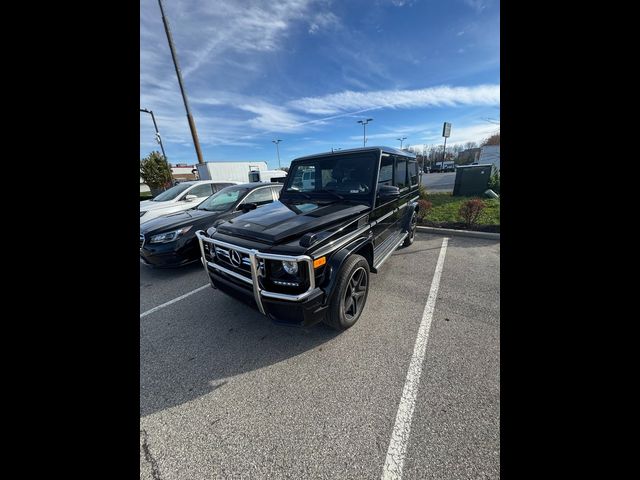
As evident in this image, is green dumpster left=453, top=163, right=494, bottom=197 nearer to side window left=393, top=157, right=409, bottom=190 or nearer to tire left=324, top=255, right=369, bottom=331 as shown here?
side window left=393, top=157, right=409, bottom=190

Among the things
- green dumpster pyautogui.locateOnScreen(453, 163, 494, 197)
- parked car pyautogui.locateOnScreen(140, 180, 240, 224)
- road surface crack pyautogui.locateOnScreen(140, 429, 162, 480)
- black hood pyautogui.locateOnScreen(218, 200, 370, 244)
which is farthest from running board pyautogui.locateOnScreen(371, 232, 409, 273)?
green dumpster pyautogui.locateOnScreen(453, 163, 494, 197)

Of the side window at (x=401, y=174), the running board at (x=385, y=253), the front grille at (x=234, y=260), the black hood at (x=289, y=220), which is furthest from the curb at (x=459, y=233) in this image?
the front grille at (x=234, y=260)

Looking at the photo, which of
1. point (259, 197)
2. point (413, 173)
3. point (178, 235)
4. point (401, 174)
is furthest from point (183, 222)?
point (413, 173)

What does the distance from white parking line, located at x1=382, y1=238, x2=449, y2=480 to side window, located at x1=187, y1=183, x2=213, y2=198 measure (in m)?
7.15

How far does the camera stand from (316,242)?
2266mm

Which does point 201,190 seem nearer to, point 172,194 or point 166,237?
point 172,194

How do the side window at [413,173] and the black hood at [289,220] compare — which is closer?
the black hood at [289,220]

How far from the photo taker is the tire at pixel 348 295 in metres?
2.46

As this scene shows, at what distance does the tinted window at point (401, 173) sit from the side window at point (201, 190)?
601cm

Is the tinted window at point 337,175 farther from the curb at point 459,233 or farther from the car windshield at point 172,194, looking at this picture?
the car windshield at point 172,194
